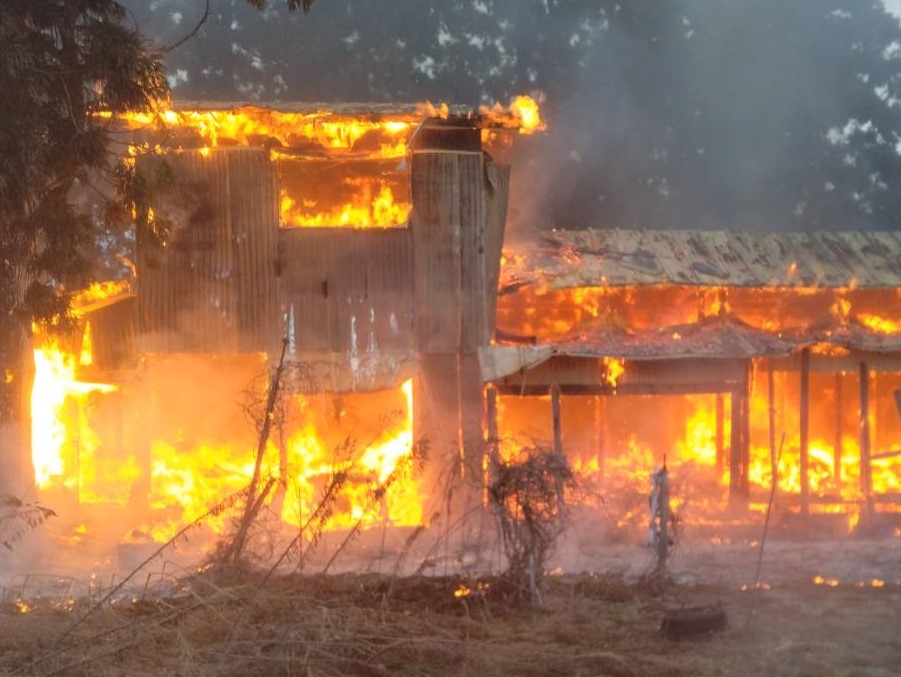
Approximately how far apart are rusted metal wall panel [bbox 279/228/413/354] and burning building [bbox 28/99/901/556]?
4 cm

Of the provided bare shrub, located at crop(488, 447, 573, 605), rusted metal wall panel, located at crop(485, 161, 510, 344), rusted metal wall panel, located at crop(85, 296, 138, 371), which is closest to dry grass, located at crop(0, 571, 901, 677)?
bare shrub, located at crop(488, 447, 573, 605)

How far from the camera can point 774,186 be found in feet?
112

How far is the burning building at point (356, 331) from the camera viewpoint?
1716cm

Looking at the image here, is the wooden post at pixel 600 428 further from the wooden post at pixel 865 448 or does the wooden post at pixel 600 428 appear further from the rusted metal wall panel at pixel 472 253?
the wooden post at pixel 865 448

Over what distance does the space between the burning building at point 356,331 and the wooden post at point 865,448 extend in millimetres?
65

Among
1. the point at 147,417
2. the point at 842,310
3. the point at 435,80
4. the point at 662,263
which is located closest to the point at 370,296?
the point at 147,417

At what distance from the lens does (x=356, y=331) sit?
17453 millimetres

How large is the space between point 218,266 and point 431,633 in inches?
381

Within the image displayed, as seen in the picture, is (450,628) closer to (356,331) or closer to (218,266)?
(356,331)

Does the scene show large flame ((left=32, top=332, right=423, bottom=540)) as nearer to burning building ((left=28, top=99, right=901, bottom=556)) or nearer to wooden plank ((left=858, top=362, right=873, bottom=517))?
burning building ((left=28, top=99, right=901, bottom=556))

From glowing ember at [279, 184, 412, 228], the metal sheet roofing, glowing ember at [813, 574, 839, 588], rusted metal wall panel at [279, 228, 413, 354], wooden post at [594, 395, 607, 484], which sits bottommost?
glowing ember at [813, 574, 839, 588]

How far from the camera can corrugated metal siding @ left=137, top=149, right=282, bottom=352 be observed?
56.3 ft

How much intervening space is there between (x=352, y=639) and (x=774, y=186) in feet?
96.4

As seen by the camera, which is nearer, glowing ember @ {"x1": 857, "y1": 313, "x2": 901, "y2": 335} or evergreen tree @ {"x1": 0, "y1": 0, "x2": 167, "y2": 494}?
evergreen tree @ {"x1": 0, "y1": 0, "x2": 167, "y2": 494}
